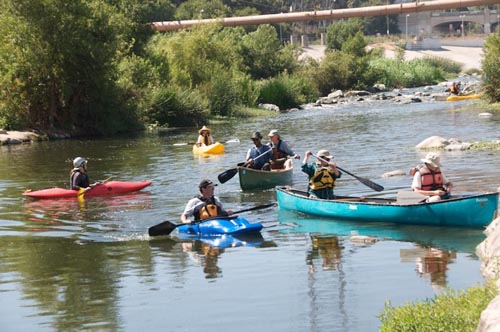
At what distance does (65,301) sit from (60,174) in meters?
15.8

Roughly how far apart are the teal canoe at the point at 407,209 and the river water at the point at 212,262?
0.52 feet

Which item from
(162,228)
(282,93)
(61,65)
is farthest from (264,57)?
(162,228)

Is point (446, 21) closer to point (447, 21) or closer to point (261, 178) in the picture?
point (447, 21)

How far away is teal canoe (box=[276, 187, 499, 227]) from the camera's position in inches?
576

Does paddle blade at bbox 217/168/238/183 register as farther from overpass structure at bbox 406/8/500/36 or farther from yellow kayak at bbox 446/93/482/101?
overpass structure at bbox 406/8/500/36

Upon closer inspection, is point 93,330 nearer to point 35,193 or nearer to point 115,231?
point 115,231

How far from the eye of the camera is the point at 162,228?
15.9 m

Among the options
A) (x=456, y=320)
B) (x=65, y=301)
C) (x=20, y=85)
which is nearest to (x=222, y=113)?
(x=20, y=85)

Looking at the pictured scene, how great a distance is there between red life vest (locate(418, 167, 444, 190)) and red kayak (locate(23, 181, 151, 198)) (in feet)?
27.2

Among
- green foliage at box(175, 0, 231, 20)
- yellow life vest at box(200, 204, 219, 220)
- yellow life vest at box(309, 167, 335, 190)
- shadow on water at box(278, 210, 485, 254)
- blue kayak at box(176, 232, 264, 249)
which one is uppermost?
green foliage at box(175, 0, 231, 20)

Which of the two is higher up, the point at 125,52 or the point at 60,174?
the point at 125,52

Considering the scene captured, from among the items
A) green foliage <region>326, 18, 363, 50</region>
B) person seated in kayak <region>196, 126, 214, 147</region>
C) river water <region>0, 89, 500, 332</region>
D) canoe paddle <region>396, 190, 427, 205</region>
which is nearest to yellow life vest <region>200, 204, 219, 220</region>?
river water <region>0, 89, 500, 332</region>

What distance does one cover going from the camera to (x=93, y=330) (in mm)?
10180

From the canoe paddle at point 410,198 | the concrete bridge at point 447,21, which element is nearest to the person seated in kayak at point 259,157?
the canoe paddle at point 410,198
